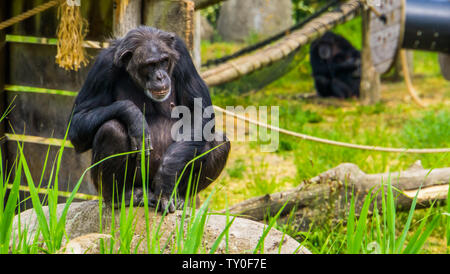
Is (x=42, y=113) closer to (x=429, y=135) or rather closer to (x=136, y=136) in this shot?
(x=136, y=136)

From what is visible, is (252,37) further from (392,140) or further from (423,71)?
(392,140)

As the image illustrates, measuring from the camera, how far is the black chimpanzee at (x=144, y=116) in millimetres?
3064

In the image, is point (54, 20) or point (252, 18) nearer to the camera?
point (54, 20)

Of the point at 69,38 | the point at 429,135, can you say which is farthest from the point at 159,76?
the point at 429,135

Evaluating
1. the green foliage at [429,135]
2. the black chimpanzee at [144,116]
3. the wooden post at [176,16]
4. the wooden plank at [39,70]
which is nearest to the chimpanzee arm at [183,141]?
the black chimpanzee at [144,116]

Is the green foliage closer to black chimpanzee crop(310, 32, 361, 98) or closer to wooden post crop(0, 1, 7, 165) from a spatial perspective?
black chimpanzee crop(310, 32, 361, 98)

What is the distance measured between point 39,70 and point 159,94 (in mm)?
1630

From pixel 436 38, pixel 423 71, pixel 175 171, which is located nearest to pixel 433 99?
pixel 436 38

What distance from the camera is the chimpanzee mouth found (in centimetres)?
305

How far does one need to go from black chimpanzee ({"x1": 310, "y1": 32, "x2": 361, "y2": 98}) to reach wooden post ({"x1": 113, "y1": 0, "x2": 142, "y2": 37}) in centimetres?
669

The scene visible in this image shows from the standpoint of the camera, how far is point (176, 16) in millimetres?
3820

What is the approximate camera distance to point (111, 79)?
3.22 metres

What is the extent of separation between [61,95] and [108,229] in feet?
5.06

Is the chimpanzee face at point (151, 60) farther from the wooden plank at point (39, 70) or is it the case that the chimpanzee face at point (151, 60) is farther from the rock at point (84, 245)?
the wooden plank at point (39, 70)
